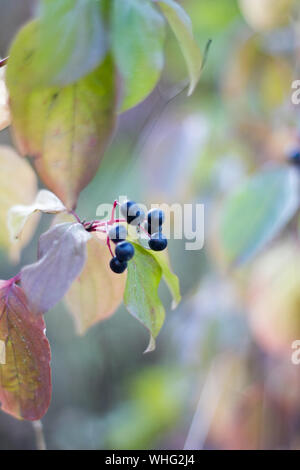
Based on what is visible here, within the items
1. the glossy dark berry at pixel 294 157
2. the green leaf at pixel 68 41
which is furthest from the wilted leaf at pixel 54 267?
the glossy dark berry at pixel 294 157

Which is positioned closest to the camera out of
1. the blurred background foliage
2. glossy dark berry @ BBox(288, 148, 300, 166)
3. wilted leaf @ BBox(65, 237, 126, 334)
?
wilted leaf @ BBox(65, 237, 126, 334)

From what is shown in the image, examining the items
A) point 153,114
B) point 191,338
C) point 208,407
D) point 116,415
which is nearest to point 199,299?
point 191,338

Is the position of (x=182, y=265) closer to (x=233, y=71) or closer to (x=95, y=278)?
(x=233, y=71)

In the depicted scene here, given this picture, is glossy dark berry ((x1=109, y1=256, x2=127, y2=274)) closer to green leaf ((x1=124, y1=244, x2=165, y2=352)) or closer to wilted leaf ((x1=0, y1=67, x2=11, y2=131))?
green leaf ((x1=124, y1=244, x2=165, y2=352))

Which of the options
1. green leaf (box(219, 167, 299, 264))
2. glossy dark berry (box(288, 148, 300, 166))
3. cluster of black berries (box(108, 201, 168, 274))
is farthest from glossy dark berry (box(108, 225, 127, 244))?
glossy dark berry (box(288, 148, 300, 166))

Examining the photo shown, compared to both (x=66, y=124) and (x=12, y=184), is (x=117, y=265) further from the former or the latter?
(x=12, y=184)

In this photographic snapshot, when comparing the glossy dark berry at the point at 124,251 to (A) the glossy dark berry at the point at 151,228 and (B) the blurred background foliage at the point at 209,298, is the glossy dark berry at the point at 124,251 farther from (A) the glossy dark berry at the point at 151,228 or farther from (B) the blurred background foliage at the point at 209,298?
(B) the blurred background foliage at the point at 209,298
